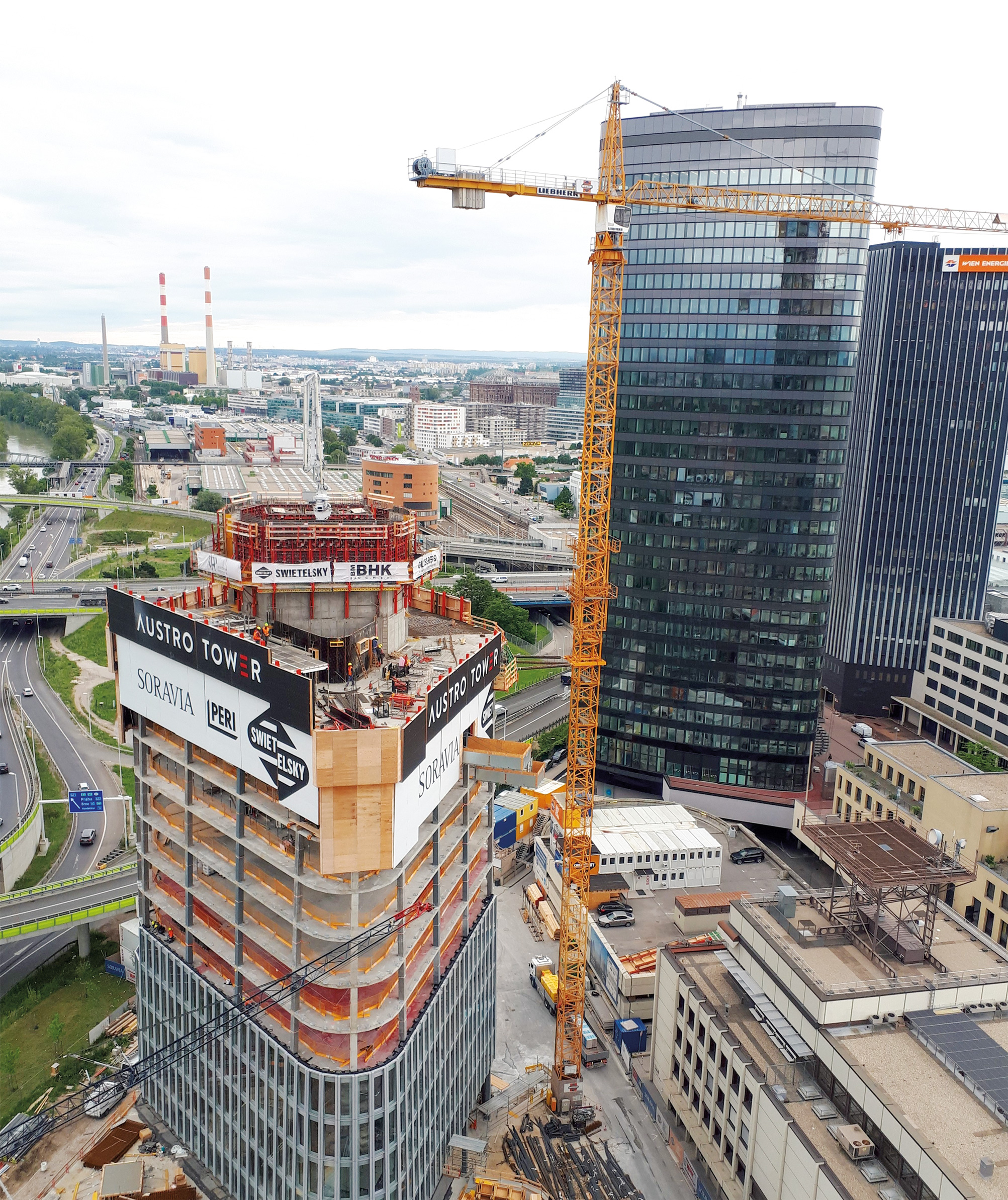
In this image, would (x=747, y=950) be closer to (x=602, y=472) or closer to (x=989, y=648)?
(x=602, y=472)

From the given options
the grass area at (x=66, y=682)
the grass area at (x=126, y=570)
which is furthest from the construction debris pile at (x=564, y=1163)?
the grass area at (x=126, y=570)

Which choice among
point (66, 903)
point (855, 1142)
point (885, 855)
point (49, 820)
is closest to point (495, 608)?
point (49, 820)

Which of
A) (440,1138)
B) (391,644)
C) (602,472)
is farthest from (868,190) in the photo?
(440,1138)

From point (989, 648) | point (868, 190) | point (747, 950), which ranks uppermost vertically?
point (868, 190)

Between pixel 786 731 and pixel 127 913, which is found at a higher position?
pixel 786 731

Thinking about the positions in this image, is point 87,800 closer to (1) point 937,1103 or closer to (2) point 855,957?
(2) point 855,957

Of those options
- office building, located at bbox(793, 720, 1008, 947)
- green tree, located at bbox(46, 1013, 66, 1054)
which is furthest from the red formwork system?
green tree, located at bbox(46, 1013, 66, 1054)
